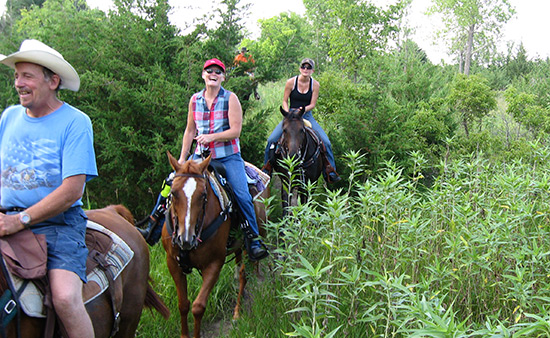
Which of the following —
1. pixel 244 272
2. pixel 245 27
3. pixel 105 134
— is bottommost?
pixel 244 272

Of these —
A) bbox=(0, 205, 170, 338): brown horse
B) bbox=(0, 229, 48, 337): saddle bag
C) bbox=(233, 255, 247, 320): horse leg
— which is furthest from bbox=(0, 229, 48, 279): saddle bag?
bbox=(233, 255, 247, 320): horse leg

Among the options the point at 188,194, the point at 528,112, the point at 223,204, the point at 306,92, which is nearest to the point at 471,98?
the point at 528,112

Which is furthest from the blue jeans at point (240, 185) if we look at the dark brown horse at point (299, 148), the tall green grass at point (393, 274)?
the dark brown horse at point (299, 148)

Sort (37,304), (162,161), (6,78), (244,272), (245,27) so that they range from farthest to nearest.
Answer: (6,78) < (245,27) < (162,161) < (244,272) < (37,304)

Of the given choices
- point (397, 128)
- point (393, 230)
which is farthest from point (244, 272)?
point (397, 128)

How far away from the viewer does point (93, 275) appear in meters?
3.04

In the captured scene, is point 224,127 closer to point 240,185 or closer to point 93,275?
point 240,185

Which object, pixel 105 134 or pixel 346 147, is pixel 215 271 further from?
pixel 346 147

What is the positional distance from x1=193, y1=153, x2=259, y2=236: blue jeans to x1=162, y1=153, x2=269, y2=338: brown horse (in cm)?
23

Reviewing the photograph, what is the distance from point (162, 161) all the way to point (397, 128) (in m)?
4.87

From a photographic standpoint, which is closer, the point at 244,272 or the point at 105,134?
the point at 244,272

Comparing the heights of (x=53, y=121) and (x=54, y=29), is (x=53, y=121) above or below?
below

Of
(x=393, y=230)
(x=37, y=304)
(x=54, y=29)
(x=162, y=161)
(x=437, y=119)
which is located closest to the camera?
(x=37, y=304)

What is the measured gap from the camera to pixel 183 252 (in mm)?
4422
